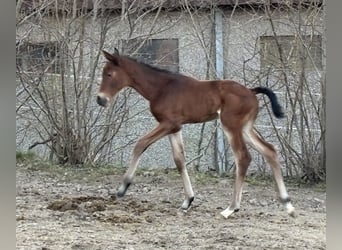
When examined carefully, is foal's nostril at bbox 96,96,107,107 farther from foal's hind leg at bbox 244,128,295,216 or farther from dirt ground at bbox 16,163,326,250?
foal's hind leg at bbox 244,128,295,216

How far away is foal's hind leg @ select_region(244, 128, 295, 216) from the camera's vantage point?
2.16 m

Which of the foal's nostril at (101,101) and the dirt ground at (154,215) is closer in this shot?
the dirt ground at (154,215)

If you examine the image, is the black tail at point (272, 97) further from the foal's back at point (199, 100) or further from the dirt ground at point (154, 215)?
the dirt ground at point (154, 215)

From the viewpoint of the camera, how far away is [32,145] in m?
2.31

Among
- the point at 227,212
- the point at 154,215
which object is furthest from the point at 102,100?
the point at 227,212

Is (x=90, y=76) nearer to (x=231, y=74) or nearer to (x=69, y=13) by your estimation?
(x=69, y=13)

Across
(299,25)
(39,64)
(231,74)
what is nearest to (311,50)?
(299,25)

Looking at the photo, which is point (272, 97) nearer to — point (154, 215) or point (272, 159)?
point (272, 159)

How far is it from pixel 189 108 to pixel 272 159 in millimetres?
390

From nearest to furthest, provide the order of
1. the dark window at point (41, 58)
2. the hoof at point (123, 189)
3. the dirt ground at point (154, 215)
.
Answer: the dirt ground at point (154, 215), the hoof at point (123, 189), the dark window at point (41, 58)

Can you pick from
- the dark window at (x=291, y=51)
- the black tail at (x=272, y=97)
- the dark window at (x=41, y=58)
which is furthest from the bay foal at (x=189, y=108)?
the dark window at (x=41, y=58)

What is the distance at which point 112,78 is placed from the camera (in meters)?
2.22

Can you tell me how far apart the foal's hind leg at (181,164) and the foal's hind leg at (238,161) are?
0.49ft

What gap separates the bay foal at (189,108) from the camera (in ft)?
7.09
